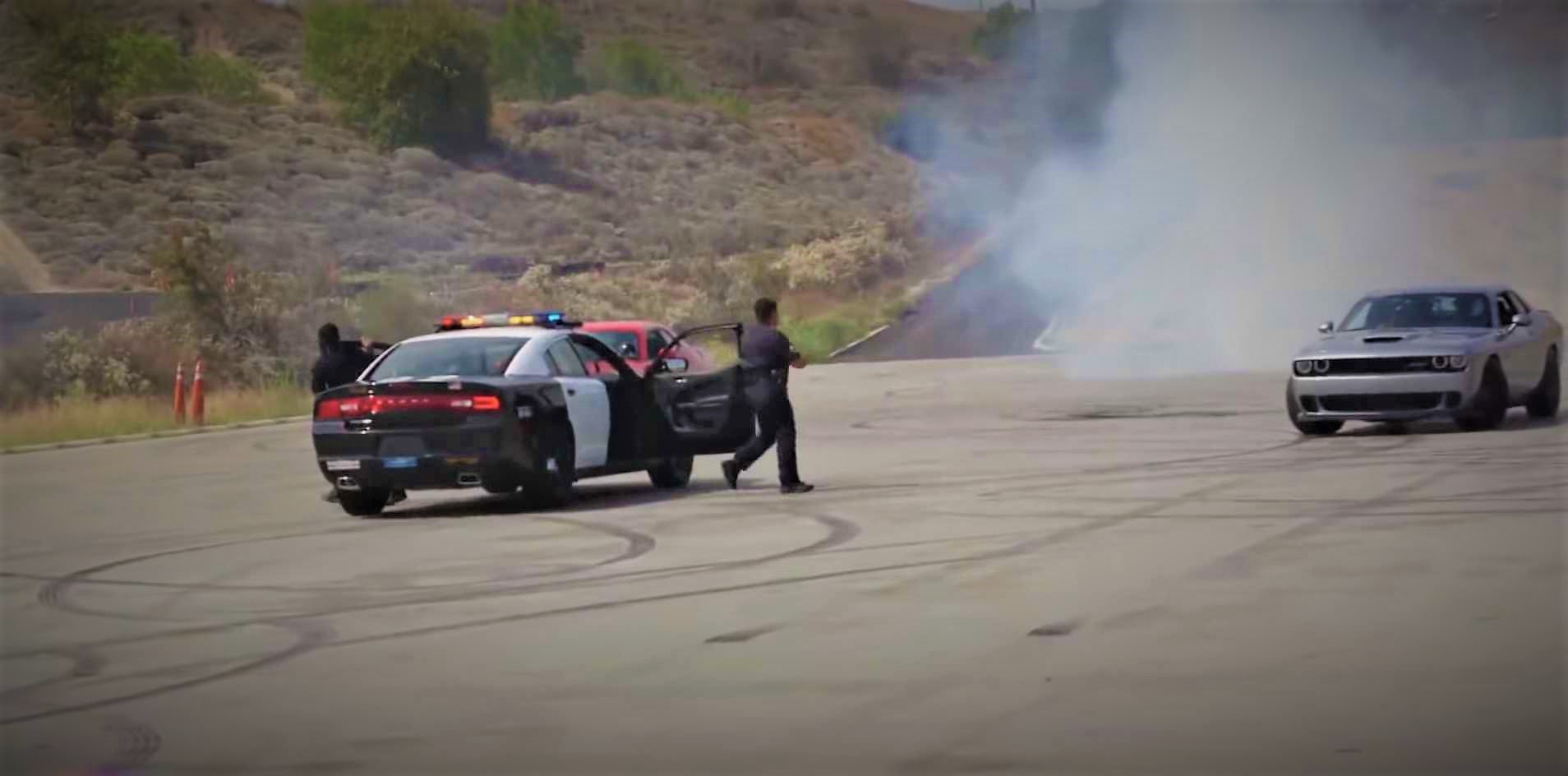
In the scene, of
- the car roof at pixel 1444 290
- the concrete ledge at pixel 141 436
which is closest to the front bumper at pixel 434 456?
the car roof at pixel 1444 290

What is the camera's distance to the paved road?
8.83 meters

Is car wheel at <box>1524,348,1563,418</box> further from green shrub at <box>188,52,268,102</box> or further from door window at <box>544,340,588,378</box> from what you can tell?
green shrub at <box>188,52,268,102</box>

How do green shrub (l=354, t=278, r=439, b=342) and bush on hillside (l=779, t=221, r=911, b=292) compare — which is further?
bush on hillside (l=779, t=221, r=911, b=292)

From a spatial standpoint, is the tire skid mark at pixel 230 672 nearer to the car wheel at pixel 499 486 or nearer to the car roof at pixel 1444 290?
the car wheel at pixel 499 486

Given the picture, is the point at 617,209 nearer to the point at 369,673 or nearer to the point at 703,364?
the point at 703,364

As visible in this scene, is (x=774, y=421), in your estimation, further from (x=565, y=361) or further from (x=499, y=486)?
(x=499, y=486)

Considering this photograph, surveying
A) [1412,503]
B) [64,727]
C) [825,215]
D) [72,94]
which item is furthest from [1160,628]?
[825,215]

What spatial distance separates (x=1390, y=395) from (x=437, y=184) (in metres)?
75.2

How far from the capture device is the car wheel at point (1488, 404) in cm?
2375

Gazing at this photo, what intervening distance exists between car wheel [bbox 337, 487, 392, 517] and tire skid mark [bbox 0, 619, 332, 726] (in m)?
6.33

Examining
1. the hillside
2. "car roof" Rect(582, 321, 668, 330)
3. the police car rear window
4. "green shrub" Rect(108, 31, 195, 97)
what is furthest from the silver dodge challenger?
"green shrub" Rect(108, 31, 195, 97)

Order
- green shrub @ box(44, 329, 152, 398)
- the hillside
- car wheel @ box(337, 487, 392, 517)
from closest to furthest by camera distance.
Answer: car wheel @ box(337, 487, 392, 517) → green shrub @ box(44, 329, 152, 398) → the hillside

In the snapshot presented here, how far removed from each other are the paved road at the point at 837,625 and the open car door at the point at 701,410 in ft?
1.45

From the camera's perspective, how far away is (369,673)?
10.8m
